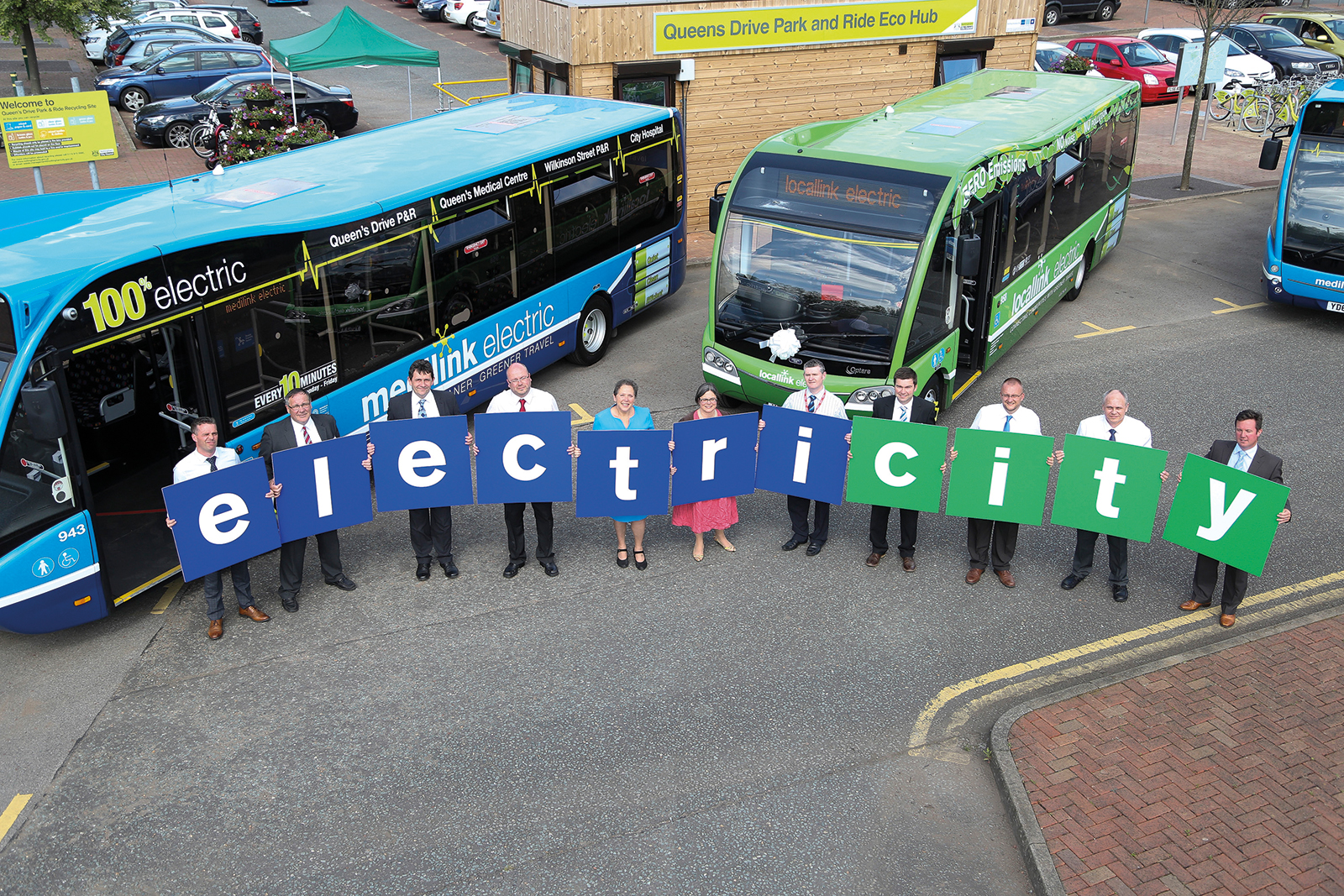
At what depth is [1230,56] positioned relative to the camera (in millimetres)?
29422

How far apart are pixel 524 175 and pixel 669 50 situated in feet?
21.8

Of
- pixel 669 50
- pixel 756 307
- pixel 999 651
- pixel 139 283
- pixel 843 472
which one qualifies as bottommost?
pixel 999 651

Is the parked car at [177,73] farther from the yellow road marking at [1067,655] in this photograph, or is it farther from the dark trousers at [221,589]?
the yellow road marking at [1067,655]

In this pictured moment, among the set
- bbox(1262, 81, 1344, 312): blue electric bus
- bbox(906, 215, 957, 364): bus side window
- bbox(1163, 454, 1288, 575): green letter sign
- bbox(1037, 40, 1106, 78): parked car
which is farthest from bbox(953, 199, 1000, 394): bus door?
bbox(1037, 40, 1106, 78): parked car

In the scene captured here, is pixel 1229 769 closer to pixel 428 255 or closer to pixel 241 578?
pixel 241 578

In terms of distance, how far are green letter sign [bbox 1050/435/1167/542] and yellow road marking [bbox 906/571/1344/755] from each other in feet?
2.38

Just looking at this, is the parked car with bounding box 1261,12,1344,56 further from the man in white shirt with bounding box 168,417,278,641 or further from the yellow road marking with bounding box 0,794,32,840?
the yellow road marking with bounding box 0,794,32,840

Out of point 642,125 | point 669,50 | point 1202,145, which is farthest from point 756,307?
point 1202,145

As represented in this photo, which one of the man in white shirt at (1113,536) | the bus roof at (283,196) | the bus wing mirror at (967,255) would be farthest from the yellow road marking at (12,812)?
the bus wing mirror at (967,255)

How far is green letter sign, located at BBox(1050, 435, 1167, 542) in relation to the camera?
825 cm

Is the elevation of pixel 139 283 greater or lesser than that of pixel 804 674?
greater

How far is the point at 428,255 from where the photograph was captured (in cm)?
1071

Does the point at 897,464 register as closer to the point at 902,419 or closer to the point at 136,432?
the point at 902,419

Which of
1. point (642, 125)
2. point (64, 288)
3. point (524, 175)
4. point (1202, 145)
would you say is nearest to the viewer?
point (64, 288)
